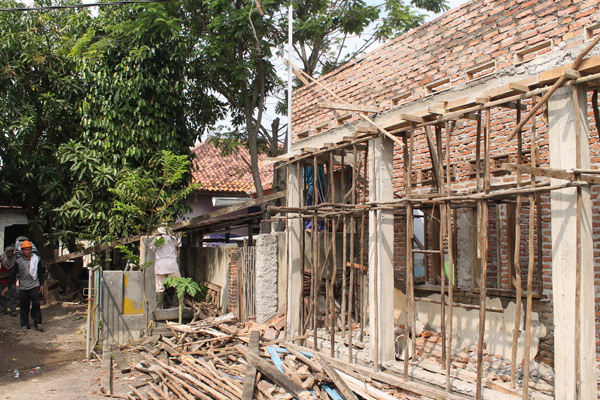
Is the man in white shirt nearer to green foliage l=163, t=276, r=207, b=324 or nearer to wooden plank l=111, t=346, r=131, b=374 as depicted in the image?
green foliage l=163, t=276, r=207, b=324

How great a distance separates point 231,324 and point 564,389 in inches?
267

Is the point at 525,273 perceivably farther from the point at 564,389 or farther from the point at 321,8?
the point at 321,8

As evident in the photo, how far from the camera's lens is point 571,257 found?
16.8 ft

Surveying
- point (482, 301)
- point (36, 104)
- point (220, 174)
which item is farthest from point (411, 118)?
point (220, 174)

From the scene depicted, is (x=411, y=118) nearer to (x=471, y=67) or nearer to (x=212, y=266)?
(x=471, y=67)

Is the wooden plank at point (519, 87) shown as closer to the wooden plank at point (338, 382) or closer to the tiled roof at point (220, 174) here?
the wooden plank at point (338, 382)

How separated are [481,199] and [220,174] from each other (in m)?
18.0

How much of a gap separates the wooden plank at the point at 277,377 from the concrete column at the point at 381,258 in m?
1.30

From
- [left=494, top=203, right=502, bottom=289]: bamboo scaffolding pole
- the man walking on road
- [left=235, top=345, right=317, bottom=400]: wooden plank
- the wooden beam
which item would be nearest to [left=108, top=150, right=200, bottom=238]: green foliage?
the man walking on road

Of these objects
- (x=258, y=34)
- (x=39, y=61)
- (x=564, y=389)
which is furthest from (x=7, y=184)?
(x=564, y=389)

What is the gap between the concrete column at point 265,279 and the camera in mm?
10367

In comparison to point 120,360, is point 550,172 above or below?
above

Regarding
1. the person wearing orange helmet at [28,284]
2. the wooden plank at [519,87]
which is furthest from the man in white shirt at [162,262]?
the wooden plank at [519,87]

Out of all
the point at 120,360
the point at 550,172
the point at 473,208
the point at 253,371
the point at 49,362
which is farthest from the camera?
the point at 49,362
